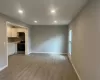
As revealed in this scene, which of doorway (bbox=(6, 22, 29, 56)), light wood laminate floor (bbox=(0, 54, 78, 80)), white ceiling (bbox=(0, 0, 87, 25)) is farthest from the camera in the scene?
doorway (bbox=(6, 22, 29, 56))

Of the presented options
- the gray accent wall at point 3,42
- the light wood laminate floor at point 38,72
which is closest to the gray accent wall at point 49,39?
the light wood laminate floor at point 38,72

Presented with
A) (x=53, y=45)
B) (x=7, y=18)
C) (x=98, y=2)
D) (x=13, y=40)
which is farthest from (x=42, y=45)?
(x=98, y=2)

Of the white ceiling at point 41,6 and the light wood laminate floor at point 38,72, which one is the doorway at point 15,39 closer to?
the light wood laminate floor at point 38,72

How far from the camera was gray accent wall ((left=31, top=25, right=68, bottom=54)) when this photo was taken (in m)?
9.36

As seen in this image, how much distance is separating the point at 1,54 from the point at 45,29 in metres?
5.24

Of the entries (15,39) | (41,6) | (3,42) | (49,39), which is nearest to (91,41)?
(41,6)

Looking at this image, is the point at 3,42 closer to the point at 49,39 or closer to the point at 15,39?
the point at 15,39

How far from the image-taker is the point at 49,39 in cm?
954

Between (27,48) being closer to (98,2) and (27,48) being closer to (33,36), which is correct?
(33,36)

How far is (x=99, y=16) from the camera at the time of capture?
2.05 meters

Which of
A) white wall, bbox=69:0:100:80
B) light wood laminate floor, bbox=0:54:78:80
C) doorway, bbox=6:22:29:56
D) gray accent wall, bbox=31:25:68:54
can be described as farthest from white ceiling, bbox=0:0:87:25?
gray accent wall, bbox=31:25:68:54

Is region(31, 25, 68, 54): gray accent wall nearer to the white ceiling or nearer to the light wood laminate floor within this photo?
the light wood laminate floor

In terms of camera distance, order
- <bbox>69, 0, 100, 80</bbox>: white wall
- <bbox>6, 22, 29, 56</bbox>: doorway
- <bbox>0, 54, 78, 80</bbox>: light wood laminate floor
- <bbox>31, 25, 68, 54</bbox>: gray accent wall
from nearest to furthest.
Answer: <bbox>69, 0, 100, 80</bbox>: white wall < <bbox>0, 54, 78, 80</bbox>: light wood laminate floor < <bbox>6, 22, 29, 56</bbox>: doorway < <bbox>31, 25, 68, 54</bbox>: gray accent wall

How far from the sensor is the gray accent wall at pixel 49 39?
936 centimetres
